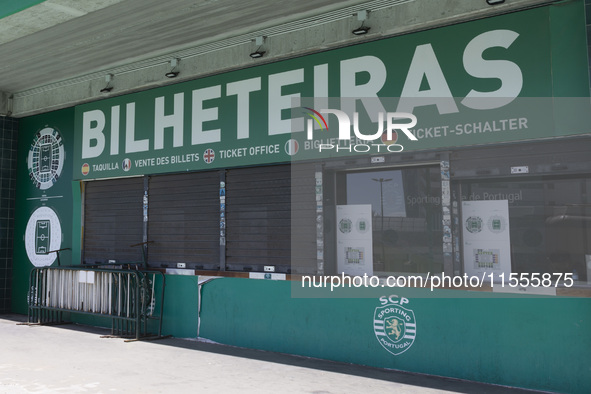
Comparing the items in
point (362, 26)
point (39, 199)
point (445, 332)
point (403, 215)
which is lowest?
point (445, 332)

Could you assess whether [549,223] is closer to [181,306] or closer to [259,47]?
[259,47]

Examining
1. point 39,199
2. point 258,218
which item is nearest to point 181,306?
point 258,218

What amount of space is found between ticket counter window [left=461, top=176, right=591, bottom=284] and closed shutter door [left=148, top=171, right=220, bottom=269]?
13.3 ft

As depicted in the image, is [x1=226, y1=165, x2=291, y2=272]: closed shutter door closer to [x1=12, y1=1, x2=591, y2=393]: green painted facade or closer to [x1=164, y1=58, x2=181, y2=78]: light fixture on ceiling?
Result: [x1=12, y1=1, x2=591, y2=393]: green painted facade

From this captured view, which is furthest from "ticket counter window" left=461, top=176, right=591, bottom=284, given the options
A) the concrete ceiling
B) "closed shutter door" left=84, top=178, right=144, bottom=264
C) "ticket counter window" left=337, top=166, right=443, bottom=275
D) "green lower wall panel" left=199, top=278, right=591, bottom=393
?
"closed shutter door" left=84, top=178, right=144, bottom=264

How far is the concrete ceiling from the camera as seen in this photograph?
6.89 metres

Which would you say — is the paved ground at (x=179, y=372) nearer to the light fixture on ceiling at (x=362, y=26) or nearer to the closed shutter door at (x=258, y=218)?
the closed shutter door at (x=258, y=218)

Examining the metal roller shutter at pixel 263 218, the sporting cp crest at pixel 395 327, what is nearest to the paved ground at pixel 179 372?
the sporting cp crest at pixel 395 327

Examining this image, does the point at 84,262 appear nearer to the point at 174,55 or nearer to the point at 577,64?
the point at 174,55

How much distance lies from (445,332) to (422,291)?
0.51 metres

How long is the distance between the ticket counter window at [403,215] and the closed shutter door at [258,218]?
98 cm

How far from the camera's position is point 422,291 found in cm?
628

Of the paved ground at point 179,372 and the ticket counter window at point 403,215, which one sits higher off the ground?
the ticket counter window at point 403,215

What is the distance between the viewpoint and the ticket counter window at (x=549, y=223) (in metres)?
5.56
